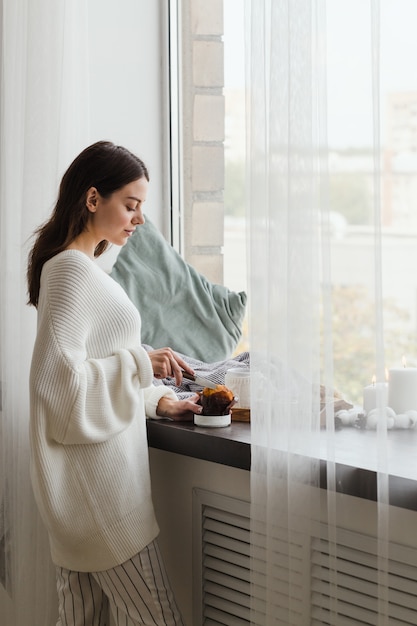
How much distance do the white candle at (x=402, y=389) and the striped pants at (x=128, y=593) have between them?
0.59m

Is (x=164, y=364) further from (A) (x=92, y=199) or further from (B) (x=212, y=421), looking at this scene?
(A) (x=92, y=199)

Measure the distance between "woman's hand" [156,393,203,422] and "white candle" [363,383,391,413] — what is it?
1.67 feet

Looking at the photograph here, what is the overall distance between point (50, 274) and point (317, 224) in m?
0.56

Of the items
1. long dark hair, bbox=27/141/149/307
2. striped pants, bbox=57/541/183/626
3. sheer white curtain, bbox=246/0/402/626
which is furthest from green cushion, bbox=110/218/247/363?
sheer white curtain, bbox=246/0/402/626

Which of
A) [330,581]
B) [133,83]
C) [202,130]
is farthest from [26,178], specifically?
[330,581]

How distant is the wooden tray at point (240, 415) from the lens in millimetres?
1962

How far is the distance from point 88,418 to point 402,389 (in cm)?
60

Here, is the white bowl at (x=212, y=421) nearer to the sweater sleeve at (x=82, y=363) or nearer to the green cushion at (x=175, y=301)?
the sweater sleeve at (x=82, y=363)

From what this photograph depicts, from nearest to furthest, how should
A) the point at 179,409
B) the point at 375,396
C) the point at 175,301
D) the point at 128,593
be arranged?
the point at 375,396 < the point at 128,593 < the point at 179,409 < the point at 175,301

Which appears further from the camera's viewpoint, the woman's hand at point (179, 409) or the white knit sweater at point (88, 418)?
the woman's hand at point (179, 409)

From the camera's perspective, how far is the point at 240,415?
1.97m

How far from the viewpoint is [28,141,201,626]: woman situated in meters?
1.70

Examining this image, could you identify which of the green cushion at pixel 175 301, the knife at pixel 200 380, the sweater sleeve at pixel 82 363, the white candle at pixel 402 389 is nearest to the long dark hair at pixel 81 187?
the sweater sleeve at pixel 82 363

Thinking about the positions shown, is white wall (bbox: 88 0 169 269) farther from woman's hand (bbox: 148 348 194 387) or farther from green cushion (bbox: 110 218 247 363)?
woman's hand (bbox: 148 348 194 387)
